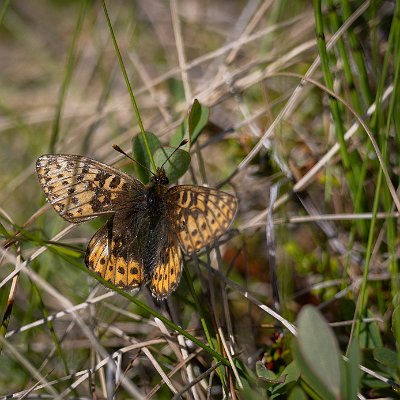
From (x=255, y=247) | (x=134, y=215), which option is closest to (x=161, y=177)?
(x=134, y=215)

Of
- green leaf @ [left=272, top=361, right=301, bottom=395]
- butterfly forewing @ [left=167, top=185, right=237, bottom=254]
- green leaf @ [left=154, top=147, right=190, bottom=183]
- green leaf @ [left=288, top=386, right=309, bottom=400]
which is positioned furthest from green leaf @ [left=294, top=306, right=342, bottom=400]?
green leaf @ [left=154, top=147, right=190, bottom=183]

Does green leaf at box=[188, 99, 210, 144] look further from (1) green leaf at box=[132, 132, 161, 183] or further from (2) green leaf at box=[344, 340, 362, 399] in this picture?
(2) green leaf at box=[344, 340, 362, 399]

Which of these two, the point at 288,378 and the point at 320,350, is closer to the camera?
the point at 320,350

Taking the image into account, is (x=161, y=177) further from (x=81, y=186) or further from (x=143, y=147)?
(x=81, y=186)

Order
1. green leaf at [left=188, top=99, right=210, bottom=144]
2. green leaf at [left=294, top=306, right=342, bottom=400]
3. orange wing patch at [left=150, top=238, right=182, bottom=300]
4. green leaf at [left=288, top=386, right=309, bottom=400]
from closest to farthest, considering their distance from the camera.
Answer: green leaf at [left=294, top=306, right=342, bottom=400], green leaf at [left=288, top=386, right=309, bottom=400], orange wing patch at [left=150, top=238, right=182, bottom=300], green leaf at [left=188, top=99, right=210, bottom=144]

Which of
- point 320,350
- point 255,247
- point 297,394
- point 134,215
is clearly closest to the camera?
point 320,350

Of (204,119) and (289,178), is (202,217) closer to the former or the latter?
(204,119)

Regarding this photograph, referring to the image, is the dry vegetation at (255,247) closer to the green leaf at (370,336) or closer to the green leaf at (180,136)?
the green leaf at (370,336)
